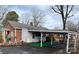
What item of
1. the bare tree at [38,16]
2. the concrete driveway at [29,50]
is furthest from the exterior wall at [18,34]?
the bare tree at [38,16]

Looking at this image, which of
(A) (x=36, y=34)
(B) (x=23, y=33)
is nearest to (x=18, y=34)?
(B) (x=23, y=33)

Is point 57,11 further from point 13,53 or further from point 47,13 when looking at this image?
point 13,53

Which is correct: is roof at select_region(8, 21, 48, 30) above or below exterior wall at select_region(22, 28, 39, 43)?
above

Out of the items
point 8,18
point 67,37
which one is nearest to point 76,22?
point 67,37

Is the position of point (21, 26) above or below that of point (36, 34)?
above

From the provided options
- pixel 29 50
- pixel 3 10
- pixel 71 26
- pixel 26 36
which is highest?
pixel 3 10

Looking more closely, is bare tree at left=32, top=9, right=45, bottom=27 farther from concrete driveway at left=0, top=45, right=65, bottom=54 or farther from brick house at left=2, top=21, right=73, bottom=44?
concrete driveway at left=0, top=45, right=65, bottom=54

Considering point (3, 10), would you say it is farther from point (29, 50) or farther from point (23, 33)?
point (29, 50)

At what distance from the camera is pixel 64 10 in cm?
280

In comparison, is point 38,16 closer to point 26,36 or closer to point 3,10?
point 26,36

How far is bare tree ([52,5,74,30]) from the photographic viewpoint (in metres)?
2.79

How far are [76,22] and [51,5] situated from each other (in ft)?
1.61

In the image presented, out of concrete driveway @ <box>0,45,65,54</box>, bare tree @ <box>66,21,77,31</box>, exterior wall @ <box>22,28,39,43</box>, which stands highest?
bare tree @ <box>66,21,77,31</box>

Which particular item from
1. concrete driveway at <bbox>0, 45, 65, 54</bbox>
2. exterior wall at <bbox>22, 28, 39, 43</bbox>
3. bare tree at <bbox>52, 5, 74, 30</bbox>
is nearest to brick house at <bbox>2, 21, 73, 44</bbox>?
exterior wall at <bbox>22, 28, 39, 43</bbox>
